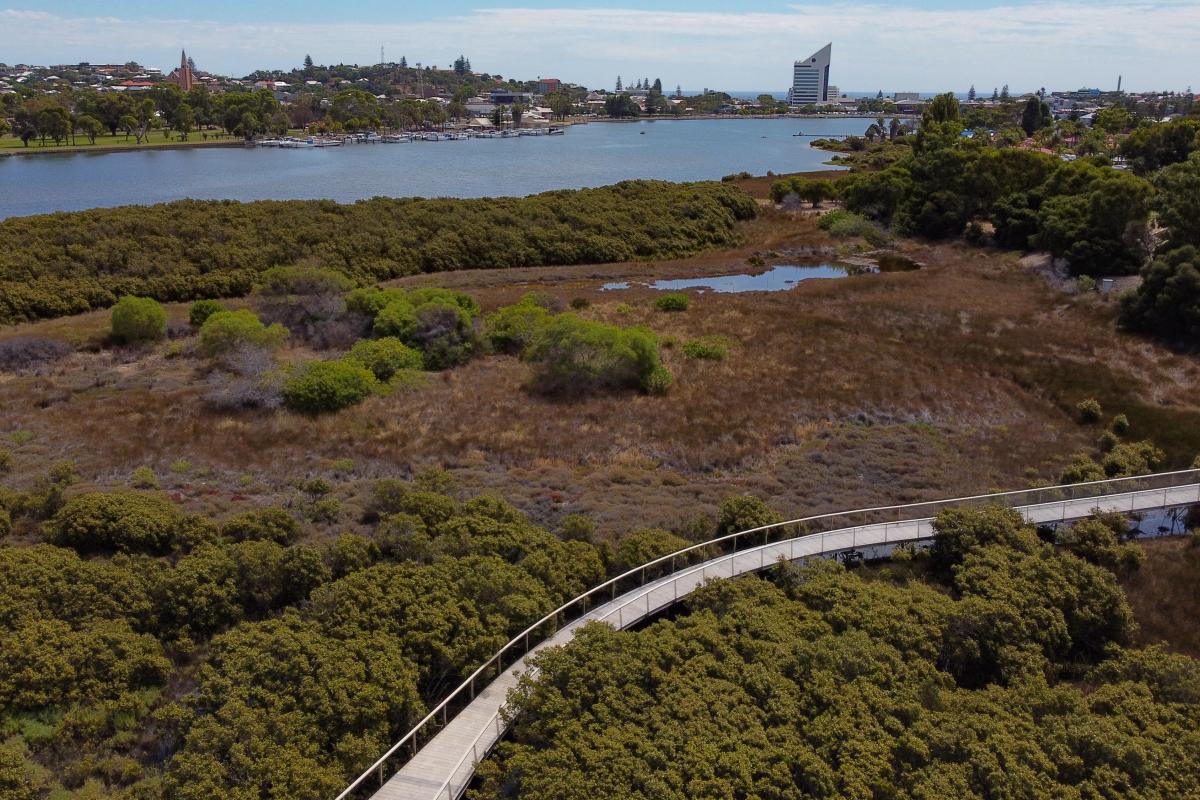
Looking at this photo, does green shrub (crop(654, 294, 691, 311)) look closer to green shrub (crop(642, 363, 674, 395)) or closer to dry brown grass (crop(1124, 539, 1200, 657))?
green shrub (crop(642, 363, 674, 395))

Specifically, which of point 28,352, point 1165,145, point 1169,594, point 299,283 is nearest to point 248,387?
point 299,283

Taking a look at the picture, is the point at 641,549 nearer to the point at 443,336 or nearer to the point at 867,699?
the point at 867,699

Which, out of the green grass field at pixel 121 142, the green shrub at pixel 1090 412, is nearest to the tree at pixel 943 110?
the green shrub at pixel 1090 412

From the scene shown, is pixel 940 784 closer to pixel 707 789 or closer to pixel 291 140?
pixel 707 789

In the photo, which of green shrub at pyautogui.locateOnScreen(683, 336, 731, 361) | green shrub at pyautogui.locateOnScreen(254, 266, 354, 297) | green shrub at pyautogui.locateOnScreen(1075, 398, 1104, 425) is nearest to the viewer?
green shrub at pyautogui.locateOnScreen(1075, 398, 1104, 425)

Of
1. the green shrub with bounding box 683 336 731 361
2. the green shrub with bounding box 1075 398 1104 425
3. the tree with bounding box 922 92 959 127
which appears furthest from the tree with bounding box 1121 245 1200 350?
the tree with bounding box 922 92 959 127

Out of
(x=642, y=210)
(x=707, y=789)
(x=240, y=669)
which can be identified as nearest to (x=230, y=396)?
(x=240, y=669)

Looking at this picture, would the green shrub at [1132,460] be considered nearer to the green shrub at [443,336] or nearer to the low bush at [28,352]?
the green shrub at [443,336]
